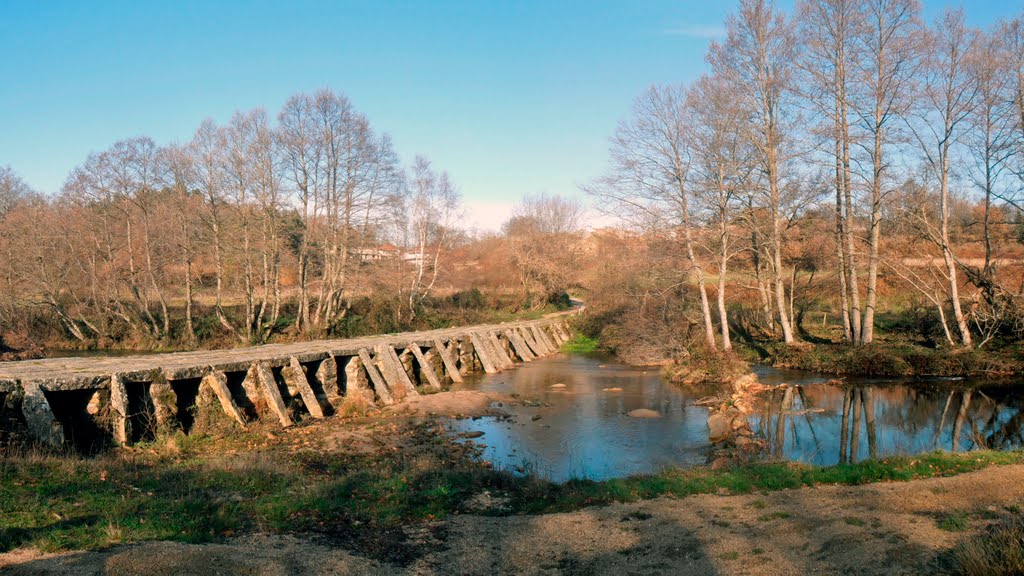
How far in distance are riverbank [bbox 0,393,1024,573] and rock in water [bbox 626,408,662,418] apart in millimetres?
5810

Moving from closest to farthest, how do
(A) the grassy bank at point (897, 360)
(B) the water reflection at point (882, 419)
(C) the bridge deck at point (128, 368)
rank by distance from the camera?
(C) the bridge deck at point (128, 368) → (B) the water reflection at point (882, 419) → (A) the grassy bank at point (897, 360)

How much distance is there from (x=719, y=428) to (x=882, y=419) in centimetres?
Answer: 436

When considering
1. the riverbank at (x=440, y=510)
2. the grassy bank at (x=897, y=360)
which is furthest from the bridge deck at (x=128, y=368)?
the grassy bank at (x=897, y=360)

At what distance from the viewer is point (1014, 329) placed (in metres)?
21.3

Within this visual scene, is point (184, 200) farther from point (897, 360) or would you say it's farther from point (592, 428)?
point (897, 360)

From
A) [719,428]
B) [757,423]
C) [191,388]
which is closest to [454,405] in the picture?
[191,388]

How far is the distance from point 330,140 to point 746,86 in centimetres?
1708

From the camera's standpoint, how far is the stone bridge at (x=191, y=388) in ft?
36.5

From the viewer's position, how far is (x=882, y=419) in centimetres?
1517

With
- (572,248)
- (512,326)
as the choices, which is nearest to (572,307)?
(572,248)

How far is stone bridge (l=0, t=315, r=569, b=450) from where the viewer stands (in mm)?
11117

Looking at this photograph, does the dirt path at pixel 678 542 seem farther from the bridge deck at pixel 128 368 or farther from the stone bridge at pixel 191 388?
the bridge deck at pixel 128 368

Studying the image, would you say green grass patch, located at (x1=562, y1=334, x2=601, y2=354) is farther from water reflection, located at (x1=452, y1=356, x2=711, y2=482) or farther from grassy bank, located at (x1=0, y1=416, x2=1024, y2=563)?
grassy bank, located at (x1=0, y1=416, x2=1024, y2=563)

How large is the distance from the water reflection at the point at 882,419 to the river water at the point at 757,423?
25 millimetres
